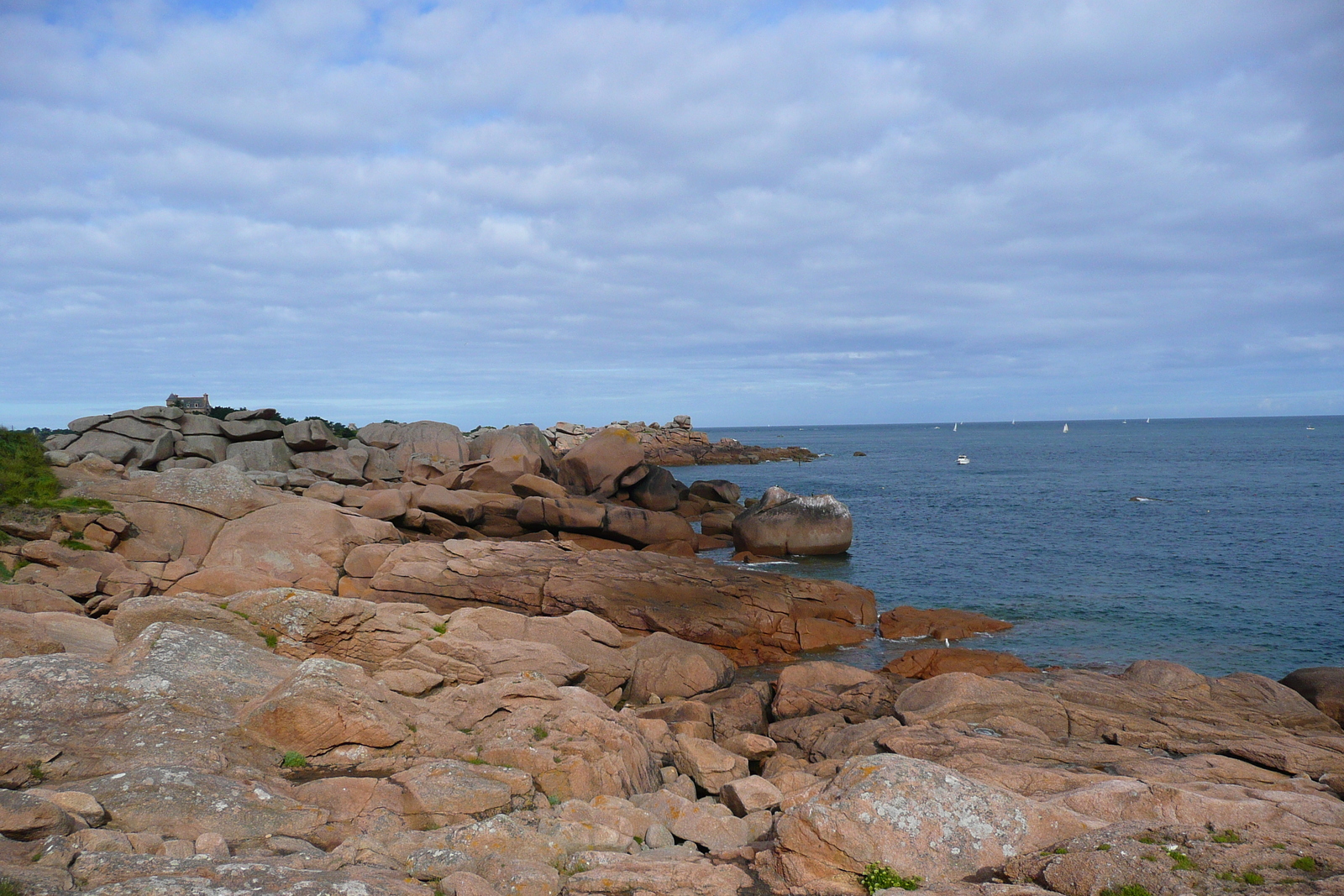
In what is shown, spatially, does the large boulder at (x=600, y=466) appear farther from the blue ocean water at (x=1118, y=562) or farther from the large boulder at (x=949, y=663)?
the large boulder at (x=949, y=663)

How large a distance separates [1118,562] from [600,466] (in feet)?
92.2

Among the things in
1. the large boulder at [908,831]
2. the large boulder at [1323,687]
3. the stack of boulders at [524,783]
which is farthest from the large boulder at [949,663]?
the large boulder at [908,831]

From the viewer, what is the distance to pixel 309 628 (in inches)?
534

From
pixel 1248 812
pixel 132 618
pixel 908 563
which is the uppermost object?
pixel 132 618

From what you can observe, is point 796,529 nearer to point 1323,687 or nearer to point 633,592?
point 633,592

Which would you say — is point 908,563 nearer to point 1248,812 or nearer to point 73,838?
point 1248,812

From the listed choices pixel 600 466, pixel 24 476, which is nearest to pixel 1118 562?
pixel 600 466

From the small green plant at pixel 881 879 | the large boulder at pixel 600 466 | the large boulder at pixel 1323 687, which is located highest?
the large boulder at pixel 600 466

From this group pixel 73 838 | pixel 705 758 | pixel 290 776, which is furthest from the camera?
pixel 705 758

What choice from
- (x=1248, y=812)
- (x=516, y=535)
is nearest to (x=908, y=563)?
(x=516, y=535)

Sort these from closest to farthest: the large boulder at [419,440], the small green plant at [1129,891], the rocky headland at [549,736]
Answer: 1. the small green plant at [1129,891]
2. the rocky headland at [549,736]
3. the large boulder at [419,440]

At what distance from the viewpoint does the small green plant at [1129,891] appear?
6.48m

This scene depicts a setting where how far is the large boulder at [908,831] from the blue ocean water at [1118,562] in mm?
14983

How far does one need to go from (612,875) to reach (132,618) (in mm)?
9429
